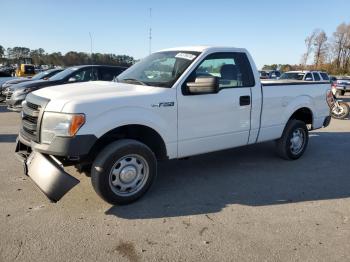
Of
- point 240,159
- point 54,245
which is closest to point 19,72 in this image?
point 240,159

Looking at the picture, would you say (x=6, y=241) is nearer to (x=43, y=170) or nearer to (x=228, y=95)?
(x=43, y=170)

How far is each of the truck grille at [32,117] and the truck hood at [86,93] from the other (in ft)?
0.35

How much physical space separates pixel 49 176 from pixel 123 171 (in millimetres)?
843

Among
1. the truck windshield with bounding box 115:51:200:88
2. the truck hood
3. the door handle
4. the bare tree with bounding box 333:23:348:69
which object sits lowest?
the door handle


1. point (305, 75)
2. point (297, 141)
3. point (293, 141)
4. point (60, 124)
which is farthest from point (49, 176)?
point (305, 75)

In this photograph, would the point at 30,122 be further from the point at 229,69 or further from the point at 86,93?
the point at 229,69

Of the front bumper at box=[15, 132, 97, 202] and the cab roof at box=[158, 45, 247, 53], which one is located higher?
the cab roof at box=[158, 45, 247, 53]

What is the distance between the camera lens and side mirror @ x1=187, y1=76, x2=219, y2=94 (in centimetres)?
433

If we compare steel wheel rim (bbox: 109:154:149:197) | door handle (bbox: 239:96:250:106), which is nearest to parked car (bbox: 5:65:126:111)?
door handle (bbox: 239:96:250:106)

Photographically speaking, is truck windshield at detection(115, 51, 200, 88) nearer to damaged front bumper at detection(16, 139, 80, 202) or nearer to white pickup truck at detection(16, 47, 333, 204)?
white pickup truck at detection(16, 47, 333, 204)

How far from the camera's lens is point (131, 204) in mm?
4223

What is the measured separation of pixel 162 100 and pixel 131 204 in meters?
1.34

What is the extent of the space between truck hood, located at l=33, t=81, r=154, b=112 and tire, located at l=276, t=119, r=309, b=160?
2.94 m

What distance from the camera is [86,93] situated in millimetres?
4121
